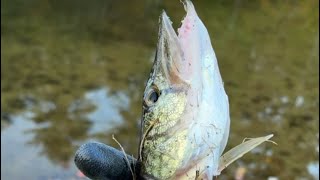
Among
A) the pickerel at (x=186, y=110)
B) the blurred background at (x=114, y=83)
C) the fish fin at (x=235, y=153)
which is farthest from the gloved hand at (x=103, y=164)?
the blurred background at (x=114, y=83)

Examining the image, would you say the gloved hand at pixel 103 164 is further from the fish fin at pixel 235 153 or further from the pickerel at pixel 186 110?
the fish fin at pixel 235 153

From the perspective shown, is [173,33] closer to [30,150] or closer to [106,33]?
[30,150]

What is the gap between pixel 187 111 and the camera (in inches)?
65.4

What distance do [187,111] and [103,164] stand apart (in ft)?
0.89

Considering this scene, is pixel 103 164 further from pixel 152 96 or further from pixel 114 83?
pixel 114 83

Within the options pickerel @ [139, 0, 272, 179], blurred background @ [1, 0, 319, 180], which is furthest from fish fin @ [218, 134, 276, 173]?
blurred background @ [1, 0, 319, 180]

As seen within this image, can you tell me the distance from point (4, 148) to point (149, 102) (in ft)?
20.3

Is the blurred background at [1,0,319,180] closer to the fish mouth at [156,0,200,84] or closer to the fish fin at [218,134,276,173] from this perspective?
the fish fin at [218,134,276,173]

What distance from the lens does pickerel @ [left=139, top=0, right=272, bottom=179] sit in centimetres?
164

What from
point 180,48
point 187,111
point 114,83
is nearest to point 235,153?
point 187,111

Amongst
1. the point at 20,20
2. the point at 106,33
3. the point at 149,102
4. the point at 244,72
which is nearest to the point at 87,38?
the point at 106,33

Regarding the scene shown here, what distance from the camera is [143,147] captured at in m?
1.70

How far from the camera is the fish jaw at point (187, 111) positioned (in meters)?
1.64

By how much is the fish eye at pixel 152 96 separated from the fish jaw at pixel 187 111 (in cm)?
1
